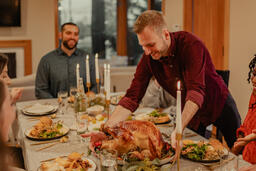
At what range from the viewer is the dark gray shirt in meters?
3.62

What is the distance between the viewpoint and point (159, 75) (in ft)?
7.20

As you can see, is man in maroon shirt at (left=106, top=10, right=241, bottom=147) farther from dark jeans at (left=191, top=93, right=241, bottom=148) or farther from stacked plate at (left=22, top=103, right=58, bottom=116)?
stacked plate at (left=22, top=103, right=58, bottom=116)

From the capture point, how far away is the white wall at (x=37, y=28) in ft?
19.2

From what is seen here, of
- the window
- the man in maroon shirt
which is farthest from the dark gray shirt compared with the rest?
the window

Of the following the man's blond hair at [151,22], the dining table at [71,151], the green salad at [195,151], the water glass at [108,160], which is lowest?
the dining table at [71,151]

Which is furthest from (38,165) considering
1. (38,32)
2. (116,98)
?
(38,32)

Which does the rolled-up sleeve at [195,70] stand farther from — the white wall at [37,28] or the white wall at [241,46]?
the white wall at [37,28]

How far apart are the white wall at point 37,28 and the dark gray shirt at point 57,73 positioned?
2371 mm

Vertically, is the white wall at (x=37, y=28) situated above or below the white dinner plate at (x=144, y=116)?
above

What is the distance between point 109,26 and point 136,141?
22.6ft

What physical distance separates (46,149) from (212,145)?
904mm

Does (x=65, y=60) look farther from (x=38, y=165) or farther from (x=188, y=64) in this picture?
(x=38, y=165)

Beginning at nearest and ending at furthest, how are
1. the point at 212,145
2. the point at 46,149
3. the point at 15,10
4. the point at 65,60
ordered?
the point at 212,145 → the point at 46,149 → the point at 65,60 → the point at 15,10

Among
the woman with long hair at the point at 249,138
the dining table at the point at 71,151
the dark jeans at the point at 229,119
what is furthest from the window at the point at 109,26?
the woman with long hair at the point at 249,138
